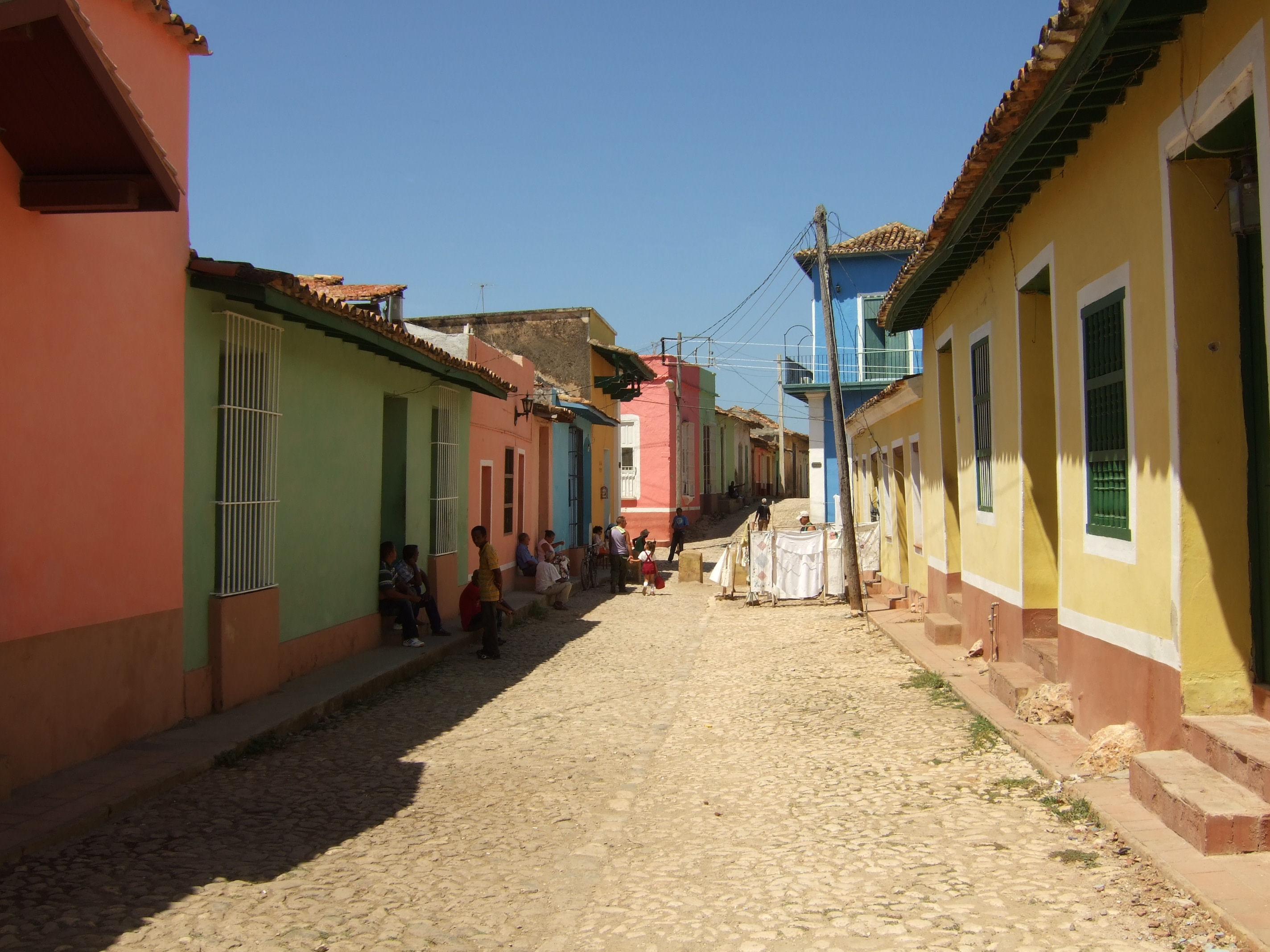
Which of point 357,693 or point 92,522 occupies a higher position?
point 92,522

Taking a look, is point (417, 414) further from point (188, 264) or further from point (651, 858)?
point (651, 858)

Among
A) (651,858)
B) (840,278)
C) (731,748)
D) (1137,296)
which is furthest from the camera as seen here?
(840,278)

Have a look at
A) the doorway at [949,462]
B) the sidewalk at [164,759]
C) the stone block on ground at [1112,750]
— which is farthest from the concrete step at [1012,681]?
the sidewalk at [164,759]

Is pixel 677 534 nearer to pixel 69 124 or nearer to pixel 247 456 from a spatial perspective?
pixel 247 456

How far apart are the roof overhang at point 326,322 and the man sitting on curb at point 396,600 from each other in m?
2.16

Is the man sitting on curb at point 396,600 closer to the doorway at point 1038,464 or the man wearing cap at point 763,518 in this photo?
the doorway at point 1038,464

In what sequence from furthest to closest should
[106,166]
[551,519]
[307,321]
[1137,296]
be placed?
1. [551,519]
2. [307,321]
3. [106,166]
4. [1137,296]

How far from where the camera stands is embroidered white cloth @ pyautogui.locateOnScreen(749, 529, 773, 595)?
1884 centimetres

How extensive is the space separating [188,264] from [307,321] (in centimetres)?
142

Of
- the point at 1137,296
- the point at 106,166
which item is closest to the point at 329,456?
the point at 106,166

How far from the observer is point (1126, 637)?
20.2 feet

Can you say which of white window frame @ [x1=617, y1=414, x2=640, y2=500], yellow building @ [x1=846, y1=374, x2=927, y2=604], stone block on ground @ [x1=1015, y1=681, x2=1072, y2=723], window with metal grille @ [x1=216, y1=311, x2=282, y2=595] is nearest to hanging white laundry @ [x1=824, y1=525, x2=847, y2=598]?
yellow building @ [x1=846, y1=374, x2=927, y2=604]

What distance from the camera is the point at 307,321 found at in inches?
374

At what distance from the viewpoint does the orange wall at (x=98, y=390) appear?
20.2 feet
